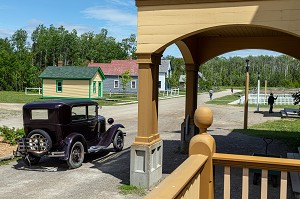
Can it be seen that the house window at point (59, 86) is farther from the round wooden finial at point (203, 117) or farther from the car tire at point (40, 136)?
the round wooden finial at point (203, 117)

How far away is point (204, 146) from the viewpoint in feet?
10.1

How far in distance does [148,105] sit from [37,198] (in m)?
2.90

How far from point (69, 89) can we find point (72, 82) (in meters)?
0.92

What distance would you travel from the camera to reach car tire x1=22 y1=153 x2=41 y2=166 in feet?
29.6

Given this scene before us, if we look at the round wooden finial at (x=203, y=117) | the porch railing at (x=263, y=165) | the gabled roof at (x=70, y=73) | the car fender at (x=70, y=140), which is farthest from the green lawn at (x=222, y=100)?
the round wooden finial at (x=203, y=117)

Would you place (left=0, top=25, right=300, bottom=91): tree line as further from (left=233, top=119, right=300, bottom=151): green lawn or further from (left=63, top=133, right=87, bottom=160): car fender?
(left=63, top=133, right=87, bottom=160): car fender

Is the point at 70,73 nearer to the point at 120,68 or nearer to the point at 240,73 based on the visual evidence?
the point at 120,68

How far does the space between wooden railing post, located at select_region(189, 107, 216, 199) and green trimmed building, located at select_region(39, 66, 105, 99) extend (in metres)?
34.8

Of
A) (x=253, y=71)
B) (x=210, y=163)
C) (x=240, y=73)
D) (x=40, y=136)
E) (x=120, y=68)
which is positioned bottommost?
(x=40, y=136)

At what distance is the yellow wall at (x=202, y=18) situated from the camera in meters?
6.04

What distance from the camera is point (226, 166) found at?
319 cm

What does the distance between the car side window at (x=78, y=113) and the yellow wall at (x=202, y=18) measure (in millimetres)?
3556

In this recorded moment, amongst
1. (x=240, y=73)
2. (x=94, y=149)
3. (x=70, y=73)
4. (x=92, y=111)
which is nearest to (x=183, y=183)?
(x=94, y=149)

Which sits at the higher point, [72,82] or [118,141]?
[72,82]
